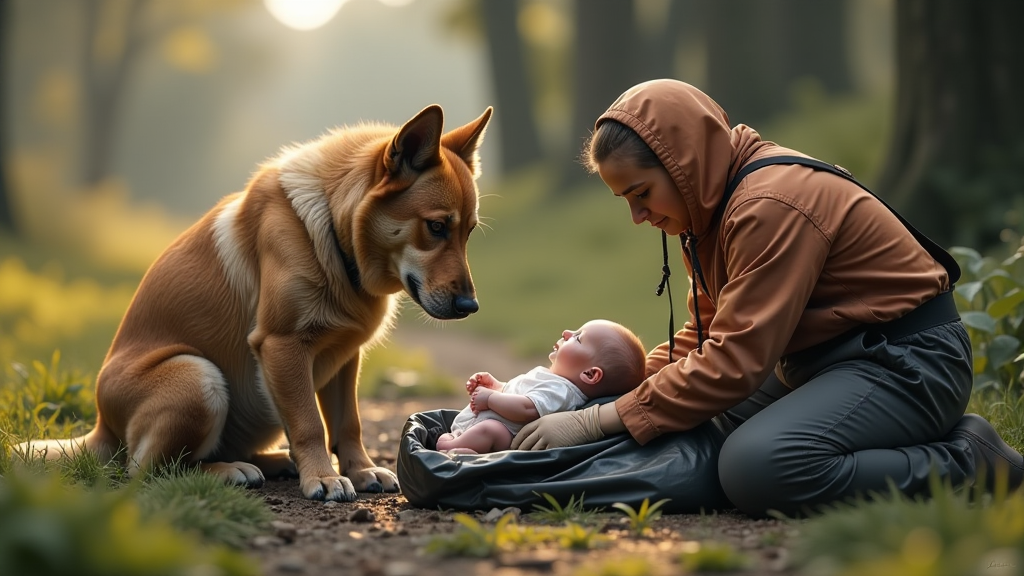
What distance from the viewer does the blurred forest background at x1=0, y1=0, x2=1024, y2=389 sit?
8359 mm

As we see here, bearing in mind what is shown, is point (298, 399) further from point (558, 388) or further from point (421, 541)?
point (421, 541)

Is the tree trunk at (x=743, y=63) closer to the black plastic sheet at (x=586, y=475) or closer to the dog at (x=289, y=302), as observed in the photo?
the dog at (x=289, y=302)

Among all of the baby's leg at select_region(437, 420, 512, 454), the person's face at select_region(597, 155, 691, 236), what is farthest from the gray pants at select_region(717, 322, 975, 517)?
the baby's leg at select_region(437, 420, 512, 454)

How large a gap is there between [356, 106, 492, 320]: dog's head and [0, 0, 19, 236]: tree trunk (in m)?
17.4

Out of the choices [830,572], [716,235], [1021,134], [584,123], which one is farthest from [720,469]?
[584,123]

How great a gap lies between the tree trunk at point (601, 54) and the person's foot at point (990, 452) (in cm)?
→ 1503

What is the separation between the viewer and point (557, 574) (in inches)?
114

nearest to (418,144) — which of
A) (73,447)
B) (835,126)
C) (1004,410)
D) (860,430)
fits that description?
(73,447)

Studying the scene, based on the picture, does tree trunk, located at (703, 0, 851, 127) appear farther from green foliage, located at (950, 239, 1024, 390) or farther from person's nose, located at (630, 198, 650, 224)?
person's nose, located at (630, 198, 650, 224)

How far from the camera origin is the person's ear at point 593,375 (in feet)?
14.7

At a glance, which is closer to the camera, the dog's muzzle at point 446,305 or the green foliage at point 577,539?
the green foliage at point 577,539

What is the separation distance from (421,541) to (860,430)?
1.84m

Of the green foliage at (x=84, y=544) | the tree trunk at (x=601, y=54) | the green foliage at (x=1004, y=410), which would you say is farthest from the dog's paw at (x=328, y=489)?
the tree trunk at (x=601, y=54)

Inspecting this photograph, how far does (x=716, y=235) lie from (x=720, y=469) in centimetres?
104
